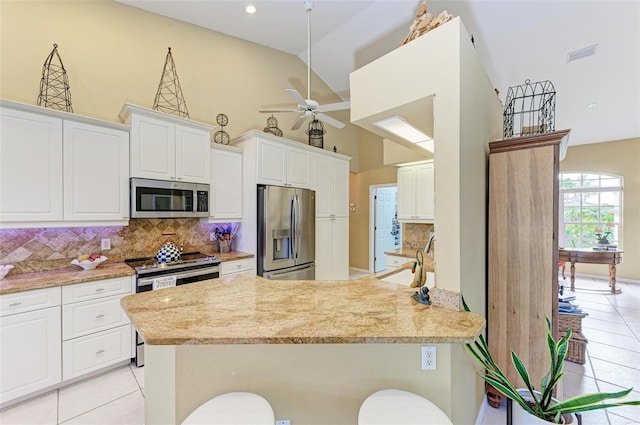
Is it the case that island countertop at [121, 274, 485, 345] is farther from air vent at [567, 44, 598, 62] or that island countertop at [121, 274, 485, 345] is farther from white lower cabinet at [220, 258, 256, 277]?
air vent at [567, 44, 598, 62]

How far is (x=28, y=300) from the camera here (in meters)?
2.13

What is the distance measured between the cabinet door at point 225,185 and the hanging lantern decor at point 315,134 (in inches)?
74.1

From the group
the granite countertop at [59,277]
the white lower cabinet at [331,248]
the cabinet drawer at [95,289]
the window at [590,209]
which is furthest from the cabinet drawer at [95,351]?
the window at [590,209]

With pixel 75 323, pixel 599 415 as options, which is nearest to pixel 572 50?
Result: pixel 599 415

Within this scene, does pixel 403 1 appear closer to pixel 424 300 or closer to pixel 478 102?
pixel 478 102

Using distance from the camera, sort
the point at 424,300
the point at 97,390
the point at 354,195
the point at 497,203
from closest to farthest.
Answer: the point at 424,300, the point at 497,203, the point at 97,390, the point at 354,195

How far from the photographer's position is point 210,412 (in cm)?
116

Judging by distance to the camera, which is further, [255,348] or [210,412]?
[255,348]

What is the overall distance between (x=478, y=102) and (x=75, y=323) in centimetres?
364

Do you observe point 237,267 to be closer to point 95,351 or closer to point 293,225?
point 293,225

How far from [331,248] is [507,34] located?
13.2ft

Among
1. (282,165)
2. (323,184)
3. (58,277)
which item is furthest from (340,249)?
(58,277)

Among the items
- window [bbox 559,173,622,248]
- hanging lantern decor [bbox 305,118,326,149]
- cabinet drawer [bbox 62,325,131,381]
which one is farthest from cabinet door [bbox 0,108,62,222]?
window [bbox 559,173,622,248]

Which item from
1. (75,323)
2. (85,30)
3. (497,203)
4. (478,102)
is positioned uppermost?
(85,30)
